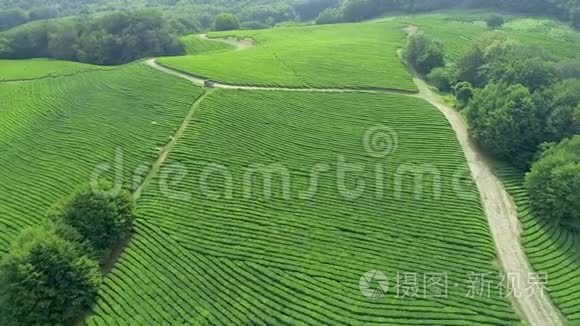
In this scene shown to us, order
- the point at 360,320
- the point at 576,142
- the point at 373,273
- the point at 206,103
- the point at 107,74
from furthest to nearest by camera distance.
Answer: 1. the point at 107,74
2. the point at 206,103
3. the point at 576,142
4. the point at 373,273
5. the point at 360,320

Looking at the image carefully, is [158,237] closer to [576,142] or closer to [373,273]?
[373,273]

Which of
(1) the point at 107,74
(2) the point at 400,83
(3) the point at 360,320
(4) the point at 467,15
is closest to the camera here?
(3) the point at 360,320

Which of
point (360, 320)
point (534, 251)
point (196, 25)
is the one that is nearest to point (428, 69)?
point (534, 251)

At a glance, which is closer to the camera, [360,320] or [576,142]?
[360,320]

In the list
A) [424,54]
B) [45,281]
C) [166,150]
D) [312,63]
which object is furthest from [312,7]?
[45,281]

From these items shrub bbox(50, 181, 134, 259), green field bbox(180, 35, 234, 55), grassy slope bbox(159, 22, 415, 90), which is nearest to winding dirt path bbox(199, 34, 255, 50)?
green field bbox(180, 35, 234, 55)

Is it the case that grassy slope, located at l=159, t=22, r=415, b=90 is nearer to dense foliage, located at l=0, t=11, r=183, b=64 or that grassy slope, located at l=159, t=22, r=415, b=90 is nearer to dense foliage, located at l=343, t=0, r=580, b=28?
dense foliage, located at l=0, t=11, r=183, b=64
